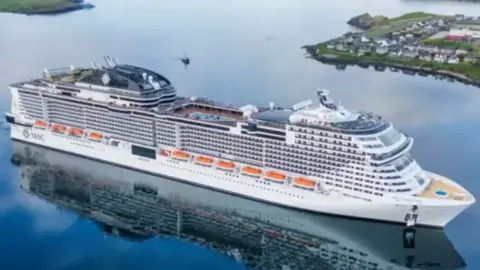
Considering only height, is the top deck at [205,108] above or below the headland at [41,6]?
above

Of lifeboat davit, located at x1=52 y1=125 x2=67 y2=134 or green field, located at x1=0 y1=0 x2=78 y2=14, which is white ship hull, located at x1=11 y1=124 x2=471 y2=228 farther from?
green field, located at x1=0 y1=0 x2=78 y2=14

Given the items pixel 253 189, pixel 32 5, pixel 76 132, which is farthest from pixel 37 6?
pixel 253 189

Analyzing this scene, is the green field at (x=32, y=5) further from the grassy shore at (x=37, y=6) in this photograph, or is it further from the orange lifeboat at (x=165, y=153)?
the orange lifeboat at (x=165, y=153)

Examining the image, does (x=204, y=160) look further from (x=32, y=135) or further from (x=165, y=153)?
(x=32, y=135)

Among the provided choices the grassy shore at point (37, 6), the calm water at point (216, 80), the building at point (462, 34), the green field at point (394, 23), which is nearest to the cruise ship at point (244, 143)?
the calm water at point (216, 80)

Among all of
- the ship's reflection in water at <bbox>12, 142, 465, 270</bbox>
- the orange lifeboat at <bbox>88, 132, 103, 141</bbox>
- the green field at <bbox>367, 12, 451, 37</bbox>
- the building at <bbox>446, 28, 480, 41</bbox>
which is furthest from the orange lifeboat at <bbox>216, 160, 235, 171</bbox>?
the green field at <bbox>367, 12, 451, 37</bbox>

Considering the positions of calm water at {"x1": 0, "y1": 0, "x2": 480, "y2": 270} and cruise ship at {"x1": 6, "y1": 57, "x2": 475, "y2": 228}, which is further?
cruise ship at {"x1": 6, "y1": 57, "x2": 475, "y2": 228}

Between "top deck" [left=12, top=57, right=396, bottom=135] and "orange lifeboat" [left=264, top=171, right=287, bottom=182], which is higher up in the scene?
"top deck" [left=12, top=57, right=396, bottom=135]
